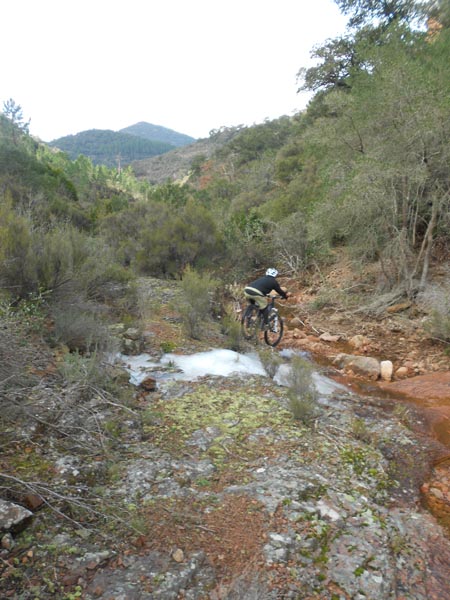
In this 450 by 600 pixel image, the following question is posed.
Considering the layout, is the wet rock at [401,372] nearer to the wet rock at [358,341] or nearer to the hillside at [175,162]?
the wet rock at [358,341]

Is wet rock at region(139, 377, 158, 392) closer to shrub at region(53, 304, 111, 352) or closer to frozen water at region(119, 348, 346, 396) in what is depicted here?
frozen water at region(119, 348, 346, 396)

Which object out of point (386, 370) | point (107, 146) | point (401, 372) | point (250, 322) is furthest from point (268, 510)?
point (107, 146)

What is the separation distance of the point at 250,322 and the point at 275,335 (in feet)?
3.15

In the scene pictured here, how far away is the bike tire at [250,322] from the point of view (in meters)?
8.05

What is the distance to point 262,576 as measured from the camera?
241 cm

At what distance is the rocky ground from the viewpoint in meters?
2.31

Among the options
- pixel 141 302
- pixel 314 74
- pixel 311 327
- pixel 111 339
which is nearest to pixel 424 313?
pixel 311 327

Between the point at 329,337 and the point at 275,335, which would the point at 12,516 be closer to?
the point at 275,335

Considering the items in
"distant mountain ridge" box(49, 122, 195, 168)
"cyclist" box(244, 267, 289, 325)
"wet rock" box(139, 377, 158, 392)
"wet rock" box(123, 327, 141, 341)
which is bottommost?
"wet rock" box(139, 377, 158, 392)

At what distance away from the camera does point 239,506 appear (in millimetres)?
3000

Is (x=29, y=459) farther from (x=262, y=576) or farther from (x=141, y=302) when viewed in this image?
(x=141, y=302)

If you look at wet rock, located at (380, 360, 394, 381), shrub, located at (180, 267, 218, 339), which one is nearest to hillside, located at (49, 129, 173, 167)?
shrub, located at (180, 267, 218, 339)

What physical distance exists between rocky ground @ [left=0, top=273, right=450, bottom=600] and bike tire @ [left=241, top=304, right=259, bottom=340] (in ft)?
9.13

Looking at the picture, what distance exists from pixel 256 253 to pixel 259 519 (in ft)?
42.3
